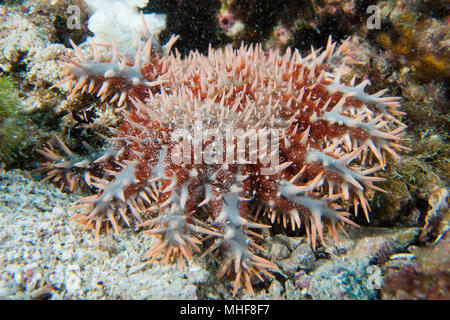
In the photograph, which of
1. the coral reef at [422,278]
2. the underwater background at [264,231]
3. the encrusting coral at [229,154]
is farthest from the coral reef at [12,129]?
the coral reef at [422,278]

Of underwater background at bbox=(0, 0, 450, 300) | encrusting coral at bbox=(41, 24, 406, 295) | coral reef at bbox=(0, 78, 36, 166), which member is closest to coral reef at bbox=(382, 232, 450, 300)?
underwater background at bbox=(0, 0, 450, 300)

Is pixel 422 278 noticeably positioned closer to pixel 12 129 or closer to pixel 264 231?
pixel 264 231

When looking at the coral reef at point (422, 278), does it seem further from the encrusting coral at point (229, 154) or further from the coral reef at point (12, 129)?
the coral reef at point (12, 129)

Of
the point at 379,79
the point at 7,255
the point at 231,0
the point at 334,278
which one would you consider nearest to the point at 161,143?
the point at 7,255

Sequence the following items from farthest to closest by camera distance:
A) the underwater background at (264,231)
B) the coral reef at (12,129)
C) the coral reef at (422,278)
Answer: the coral reef at (12,129) → the underwater background at (264,231) → the coral reef at (422,278)

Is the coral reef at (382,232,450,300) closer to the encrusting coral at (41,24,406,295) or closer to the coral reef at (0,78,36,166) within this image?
the encrusting coral at (41,24,406,295)

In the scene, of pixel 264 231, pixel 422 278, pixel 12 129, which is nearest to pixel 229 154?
pixel 264 231

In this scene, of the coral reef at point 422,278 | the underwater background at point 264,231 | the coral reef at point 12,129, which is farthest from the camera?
the coral reef at point 12,129
